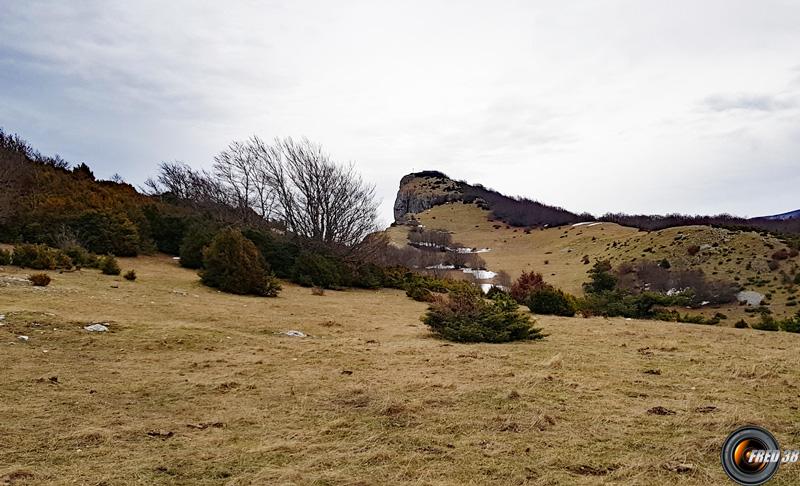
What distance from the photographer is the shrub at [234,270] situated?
45.7 ft

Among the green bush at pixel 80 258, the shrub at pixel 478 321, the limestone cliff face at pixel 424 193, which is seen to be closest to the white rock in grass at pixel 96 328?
A: the shrub at pixel 478 321

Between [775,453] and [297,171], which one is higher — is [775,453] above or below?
below

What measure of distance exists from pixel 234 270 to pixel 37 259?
4.71m

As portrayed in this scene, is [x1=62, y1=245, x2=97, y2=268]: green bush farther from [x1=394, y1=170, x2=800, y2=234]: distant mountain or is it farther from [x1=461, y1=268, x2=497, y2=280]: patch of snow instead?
[x1=394, y1=170, x2=800, y2=234]: distant mountain

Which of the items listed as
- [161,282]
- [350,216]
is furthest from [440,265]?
[161,282]

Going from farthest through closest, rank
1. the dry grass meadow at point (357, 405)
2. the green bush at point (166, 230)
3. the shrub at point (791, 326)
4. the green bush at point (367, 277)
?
1. the green bush at point (166, 230)
2. the green bush at point (367, 277)
3. the shrub at point (791, 326)
4. the dry grass meadow at point (357, 405)

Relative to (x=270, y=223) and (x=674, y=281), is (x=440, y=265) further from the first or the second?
(x=270, y=223)

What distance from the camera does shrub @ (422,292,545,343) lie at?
8.38 meters

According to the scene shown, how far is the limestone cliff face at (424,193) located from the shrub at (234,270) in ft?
249

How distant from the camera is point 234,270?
13.9 m

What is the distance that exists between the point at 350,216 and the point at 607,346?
1654 centimetres

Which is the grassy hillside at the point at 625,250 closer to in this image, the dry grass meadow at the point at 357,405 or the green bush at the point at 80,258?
the dry grass meadow at the point at 357,405

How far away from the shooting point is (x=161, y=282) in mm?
13398

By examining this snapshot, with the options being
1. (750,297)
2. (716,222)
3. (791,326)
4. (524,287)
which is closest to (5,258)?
(524,287)
